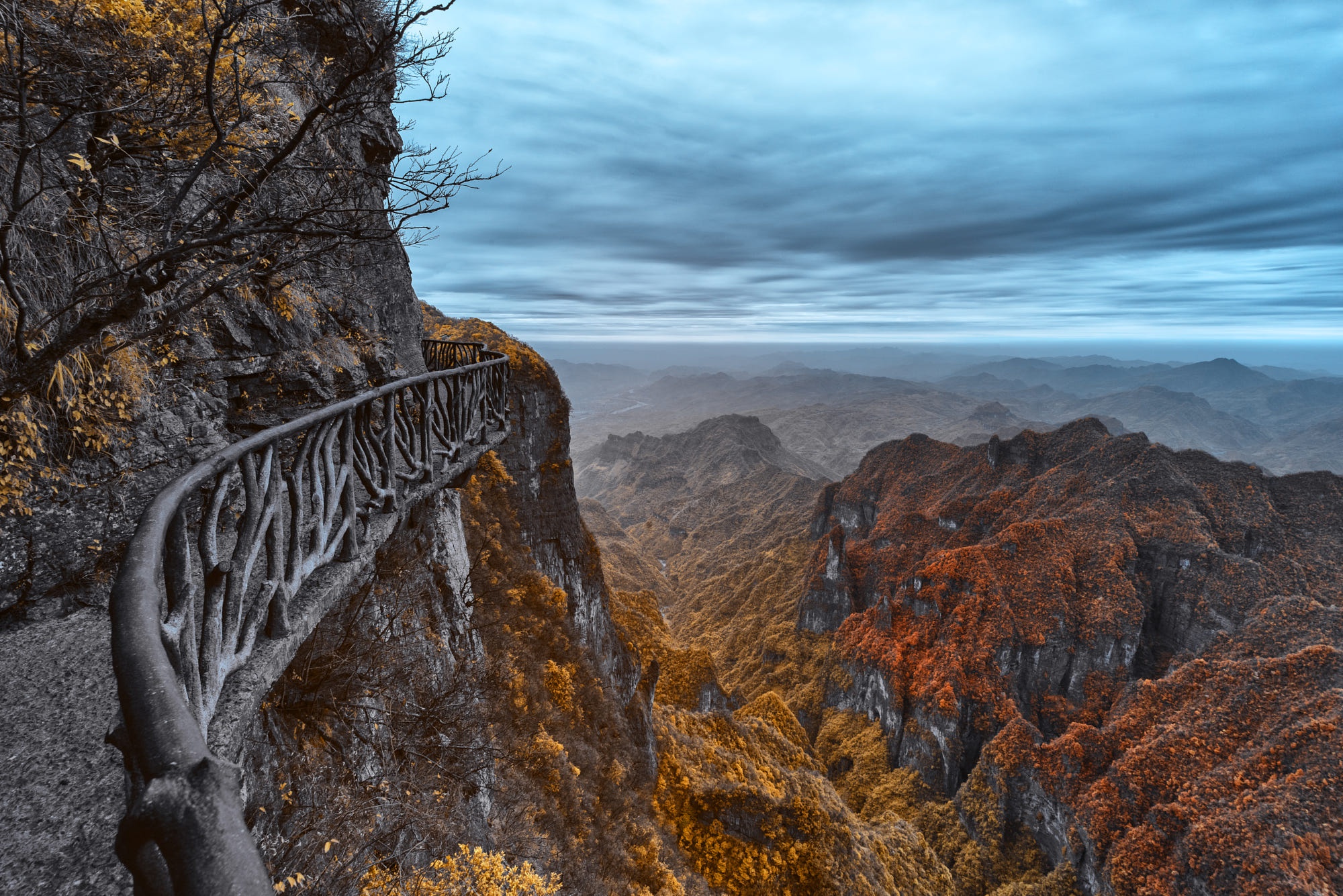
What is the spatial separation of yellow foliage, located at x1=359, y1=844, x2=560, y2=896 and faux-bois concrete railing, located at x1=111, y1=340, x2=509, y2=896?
306cm

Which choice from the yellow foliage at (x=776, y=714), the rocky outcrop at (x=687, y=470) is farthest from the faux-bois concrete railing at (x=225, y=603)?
the rocky outcrop at (x=687, y=470)

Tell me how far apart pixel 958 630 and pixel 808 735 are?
63.5 feet

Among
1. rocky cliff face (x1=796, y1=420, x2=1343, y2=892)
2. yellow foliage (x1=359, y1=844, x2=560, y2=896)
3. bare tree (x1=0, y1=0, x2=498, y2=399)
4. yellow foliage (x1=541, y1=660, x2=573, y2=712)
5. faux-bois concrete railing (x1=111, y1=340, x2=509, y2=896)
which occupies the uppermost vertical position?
bare tree (x1=0, y1=0, x2=498, y2=399)

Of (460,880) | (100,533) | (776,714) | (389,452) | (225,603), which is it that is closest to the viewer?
(225,603)

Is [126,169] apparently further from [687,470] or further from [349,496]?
[687,470]

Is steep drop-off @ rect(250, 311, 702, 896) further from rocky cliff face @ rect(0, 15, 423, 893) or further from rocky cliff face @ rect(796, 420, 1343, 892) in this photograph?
rocky cliff face @ rect(796, 420, 1343, 892)

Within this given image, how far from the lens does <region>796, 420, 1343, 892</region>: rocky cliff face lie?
2642cm

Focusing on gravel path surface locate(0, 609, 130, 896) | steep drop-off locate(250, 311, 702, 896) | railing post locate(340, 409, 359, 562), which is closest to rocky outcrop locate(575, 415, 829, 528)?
steep drop-off locate(250, 311, 702, 896)

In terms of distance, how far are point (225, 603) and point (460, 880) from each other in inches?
203

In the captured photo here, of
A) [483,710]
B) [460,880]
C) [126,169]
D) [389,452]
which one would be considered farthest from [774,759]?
[126,169]

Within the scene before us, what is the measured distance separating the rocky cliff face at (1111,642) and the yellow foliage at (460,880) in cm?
3350

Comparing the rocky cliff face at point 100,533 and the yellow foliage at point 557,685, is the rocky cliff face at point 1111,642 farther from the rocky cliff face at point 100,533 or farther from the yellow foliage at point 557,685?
the rocky cliff face at point 100,533

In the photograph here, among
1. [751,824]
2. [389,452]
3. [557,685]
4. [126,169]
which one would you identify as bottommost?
[751,824]

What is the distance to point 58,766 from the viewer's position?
2.38m
